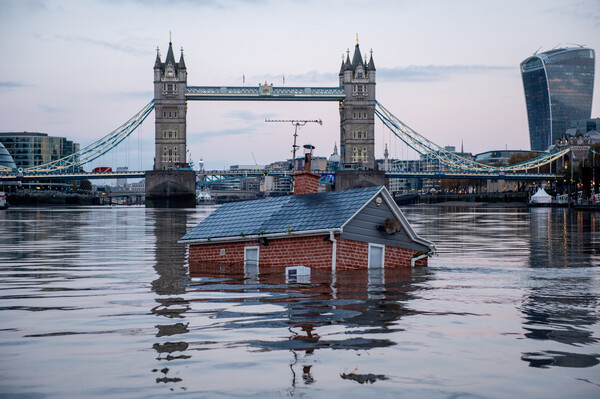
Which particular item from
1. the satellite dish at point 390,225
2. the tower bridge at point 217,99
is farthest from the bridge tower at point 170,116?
the satellite dish at point 390,225

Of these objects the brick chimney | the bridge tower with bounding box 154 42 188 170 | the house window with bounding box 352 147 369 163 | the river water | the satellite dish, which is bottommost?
the river water

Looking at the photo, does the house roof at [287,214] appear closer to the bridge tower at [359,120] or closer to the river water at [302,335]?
the river water at [302,335]

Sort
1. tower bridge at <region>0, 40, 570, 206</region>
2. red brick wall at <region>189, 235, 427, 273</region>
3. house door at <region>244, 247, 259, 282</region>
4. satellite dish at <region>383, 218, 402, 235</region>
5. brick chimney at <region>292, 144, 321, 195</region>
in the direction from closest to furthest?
red brick wall at <region>189, 235, 427, 273</region>
satellite dish at <region>383, 218, 402, 235</region>
house door at <region>244, 247, 259, 282</region>
brick chimney at <region>292, 144, 321, 195</region>
tower bridge at <region>0, 40, 570, 206</region>

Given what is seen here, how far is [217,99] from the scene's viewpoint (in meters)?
158

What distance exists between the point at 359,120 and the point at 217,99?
31.8 m

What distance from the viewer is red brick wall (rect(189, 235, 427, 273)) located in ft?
73.2

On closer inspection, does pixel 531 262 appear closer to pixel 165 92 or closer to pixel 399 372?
pixel 399 372

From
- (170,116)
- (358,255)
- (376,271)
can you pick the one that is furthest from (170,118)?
(376,271)

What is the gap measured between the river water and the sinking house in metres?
1.14

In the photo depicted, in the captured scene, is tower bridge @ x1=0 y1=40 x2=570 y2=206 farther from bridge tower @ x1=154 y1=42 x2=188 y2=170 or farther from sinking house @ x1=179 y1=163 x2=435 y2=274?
sinking house @ x1=179 y1=163 x2=435 y2=274

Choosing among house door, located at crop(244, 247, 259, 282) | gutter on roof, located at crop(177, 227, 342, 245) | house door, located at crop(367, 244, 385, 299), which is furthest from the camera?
house door, located at crop(244, 247, 259, 282)

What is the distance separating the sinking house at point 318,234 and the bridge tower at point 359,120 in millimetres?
143386

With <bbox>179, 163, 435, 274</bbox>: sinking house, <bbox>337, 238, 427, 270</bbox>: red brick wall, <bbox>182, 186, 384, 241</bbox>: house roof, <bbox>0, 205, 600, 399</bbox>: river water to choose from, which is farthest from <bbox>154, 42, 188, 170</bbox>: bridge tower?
<bbox>0, 205, 600, 399</bbox>: river water

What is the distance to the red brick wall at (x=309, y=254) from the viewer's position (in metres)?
22.3
